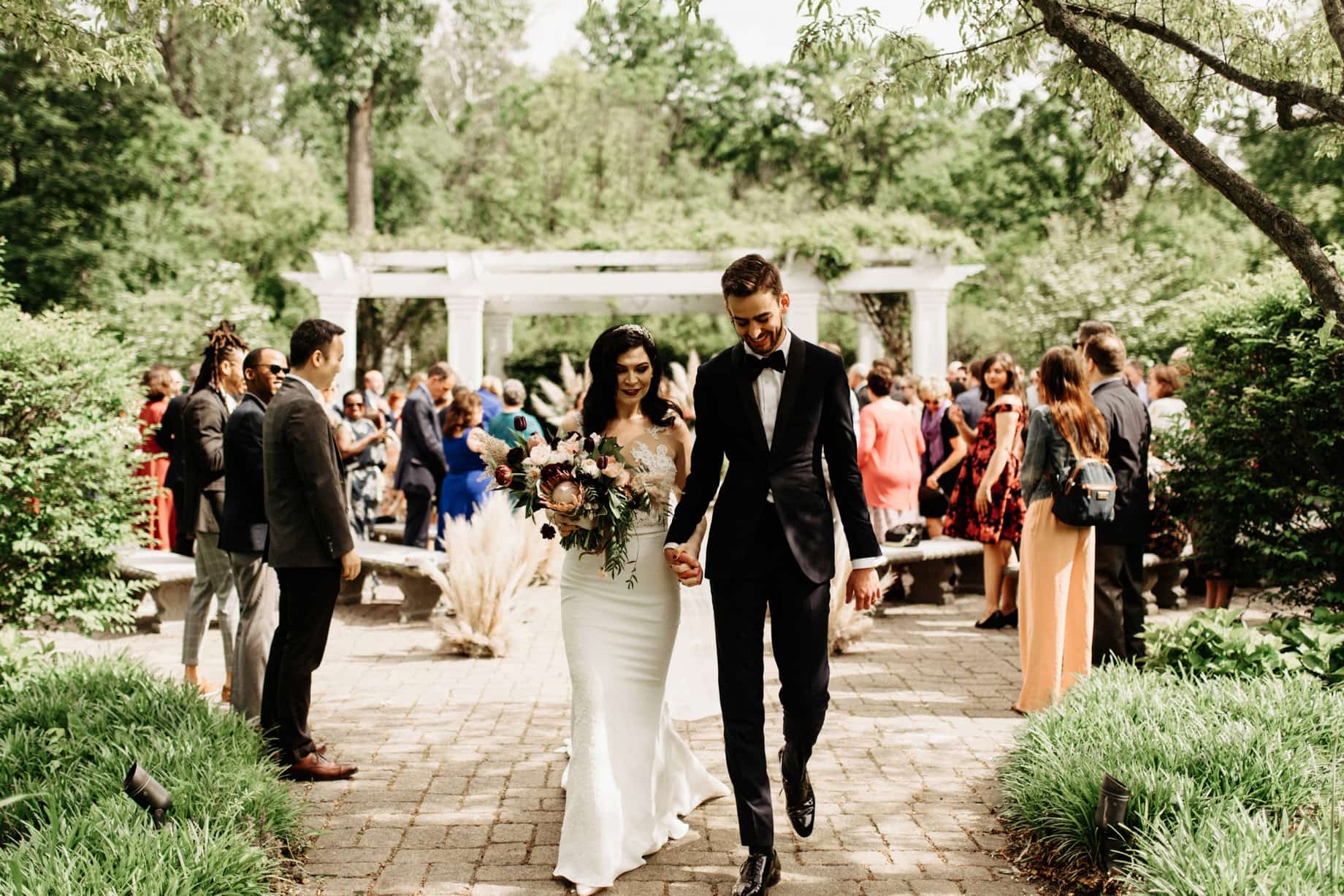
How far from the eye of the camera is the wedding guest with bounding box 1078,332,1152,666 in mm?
6695

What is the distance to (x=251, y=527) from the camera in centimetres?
600

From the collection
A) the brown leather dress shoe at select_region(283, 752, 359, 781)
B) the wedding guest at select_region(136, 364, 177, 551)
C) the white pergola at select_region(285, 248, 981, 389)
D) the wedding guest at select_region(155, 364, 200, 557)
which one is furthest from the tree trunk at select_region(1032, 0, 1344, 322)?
the white pergola at select_region(285, 248, 981, 389)

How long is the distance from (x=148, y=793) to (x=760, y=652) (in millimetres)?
2066

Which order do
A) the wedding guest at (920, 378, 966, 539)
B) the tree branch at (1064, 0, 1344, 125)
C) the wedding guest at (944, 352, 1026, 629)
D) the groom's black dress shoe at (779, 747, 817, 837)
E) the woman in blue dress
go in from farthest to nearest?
the wedding guest at (920, 378, 966, 539) → the woman in blue dress → the wedding guest at (944, 352, 1026, 629) → the tree branch at (1064, 0, 1344, 125) → the groom's black dress shoe at (779, 747, 817, 837)

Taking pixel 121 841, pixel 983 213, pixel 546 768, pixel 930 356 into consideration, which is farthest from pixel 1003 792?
pixel 983 213

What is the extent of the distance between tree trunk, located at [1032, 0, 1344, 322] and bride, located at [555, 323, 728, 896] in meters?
2.27

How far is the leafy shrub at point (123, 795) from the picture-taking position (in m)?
3.62

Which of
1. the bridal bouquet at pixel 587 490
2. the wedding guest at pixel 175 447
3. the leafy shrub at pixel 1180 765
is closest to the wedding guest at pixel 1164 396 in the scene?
the leafy shrub at pixel 1180 765

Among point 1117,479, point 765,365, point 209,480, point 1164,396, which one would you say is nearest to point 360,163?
point 1164,396

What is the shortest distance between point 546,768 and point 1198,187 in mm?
35267

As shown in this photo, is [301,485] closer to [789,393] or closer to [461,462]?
[789,393]

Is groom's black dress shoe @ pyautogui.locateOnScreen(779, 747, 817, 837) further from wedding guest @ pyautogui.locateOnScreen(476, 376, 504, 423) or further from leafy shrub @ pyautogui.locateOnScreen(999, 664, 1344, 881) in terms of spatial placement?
wedding guest @ pyautogui.locateOnScreen(476, 376, 504, 423)

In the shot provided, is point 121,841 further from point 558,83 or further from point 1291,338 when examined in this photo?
point 558,83

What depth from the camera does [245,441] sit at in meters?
5.93
